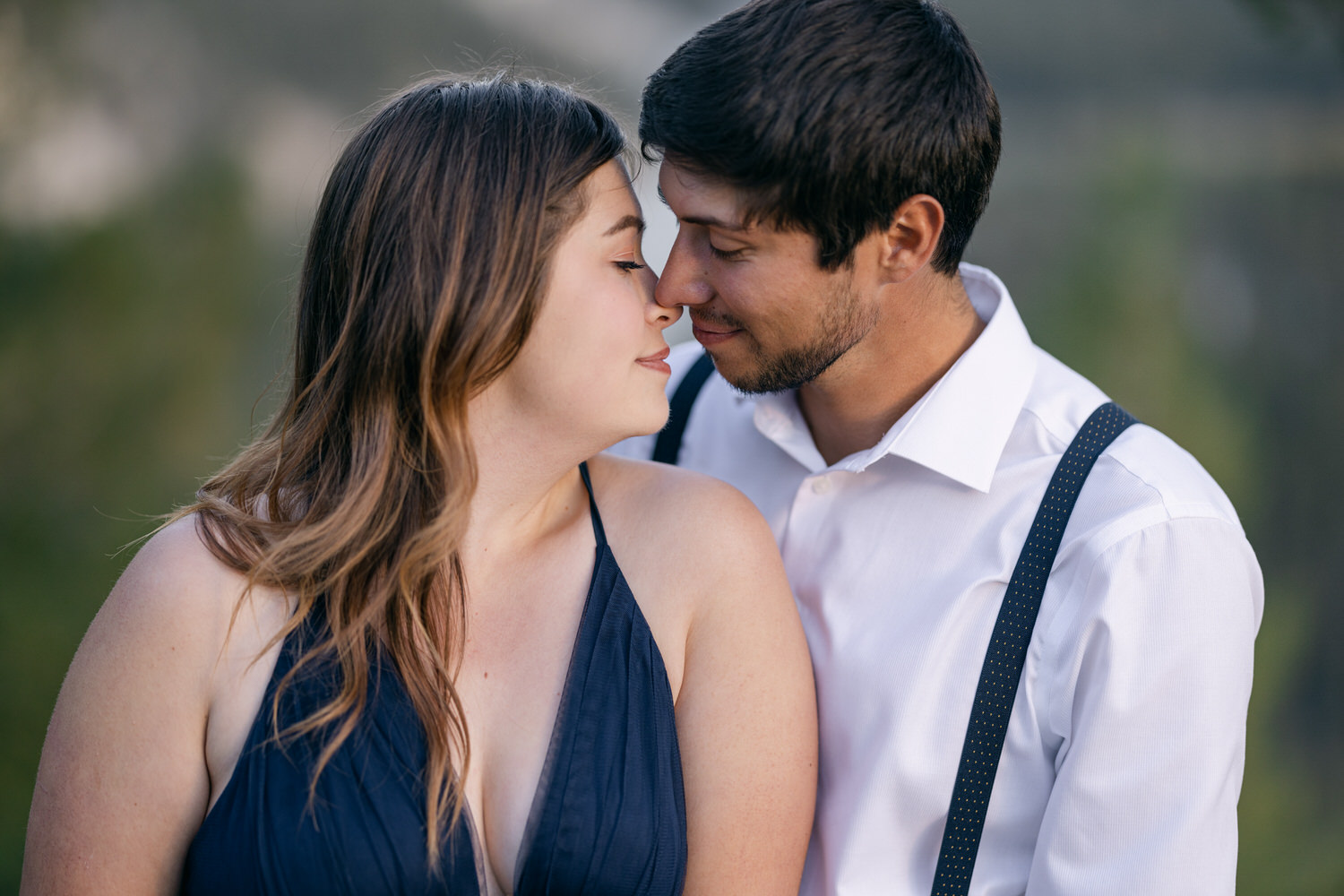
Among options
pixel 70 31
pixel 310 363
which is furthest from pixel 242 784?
pixel 70 31

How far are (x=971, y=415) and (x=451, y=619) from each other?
873 millimetres

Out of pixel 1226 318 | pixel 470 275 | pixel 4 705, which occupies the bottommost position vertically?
pixel 4 705

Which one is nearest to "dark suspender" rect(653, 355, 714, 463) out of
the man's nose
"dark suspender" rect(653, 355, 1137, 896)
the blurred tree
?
the man's nose

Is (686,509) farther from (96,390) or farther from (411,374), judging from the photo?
(96,390)

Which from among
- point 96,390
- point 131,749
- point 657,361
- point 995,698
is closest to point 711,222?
point 657,361

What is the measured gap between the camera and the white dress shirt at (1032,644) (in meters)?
1.44

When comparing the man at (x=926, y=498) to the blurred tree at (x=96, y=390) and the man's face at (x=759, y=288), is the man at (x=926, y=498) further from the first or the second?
the blurred tree at (x=96, y=390)

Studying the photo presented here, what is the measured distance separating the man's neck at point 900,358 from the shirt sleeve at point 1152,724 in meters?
0.46

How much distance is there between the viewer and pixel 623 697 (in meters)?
1.50

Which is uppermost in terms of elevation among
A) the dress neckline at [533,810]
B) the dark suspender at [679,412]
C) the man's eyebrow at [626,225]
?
the man's eyebrow at [626,225]

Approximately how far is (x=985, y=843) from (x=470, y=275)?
3.69 ft

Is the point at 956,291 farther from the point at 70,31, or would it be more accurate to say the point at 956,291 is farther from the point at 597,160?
the point at 70,31

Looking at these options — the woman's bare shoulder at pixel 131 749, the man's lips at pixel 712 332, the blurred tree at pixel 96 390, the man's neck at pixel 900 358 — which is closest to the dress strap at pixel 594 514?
the man's lips at pixel 712 332

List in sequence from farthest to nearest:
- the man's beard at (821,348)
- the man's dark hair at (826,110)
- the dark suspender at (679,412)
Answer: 1. the dark suspender at (679,412)
2. the man's beard at (821,348)
3. the man's dark hair at (826,110)
